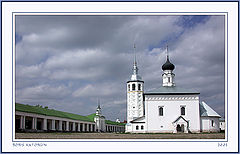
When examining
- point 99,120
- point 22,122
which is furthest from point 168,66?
point 99,120

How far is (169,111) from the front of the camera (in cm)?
3438

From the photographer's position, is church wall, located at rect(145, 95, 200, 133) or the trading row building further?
church wall, located at rect(145, 95, 200, 133)

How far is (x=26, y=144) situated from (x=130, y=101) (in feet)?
129

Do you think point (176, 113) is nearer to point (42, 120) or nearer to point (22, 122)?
point (42, 120)

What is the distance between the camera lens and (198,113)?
3447 cm

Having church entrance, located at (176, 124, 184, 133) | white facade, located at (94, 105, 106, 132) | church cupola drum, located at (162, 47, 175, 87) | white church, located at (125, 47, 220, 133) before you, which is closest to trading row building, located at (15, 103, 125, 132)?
white facade, located at (94, 105, 106, 132)

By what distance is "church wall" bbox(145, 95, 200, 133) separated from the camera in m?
34.2

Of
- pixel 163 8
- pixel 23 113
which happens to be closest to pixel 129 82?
pixel 23 113

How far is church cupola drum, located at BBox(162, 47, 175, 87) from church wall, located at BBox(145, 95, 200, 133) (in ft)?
19.6

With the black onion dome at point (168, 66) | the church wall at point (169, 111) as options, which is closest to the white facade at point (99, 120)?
the black onion dome at point (168, 66)

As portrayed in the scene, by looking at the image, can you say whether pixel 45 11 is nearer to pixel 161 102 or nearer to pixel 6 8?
pixel 6 8

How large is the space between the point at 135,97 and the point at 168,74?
33.4ft

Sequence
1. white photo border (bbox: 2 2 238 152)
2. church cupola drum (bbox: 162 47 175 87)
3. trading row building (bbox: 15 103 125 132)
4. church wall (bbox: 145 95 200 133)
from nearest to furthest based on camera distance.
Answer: white photo border (bbox: 2 2 238 152) → trading row building (bbox: 15 103 125 132) → church wall (bbox: 145 95 200 133) → church cupola drum (bbox: 162 47 175 87)

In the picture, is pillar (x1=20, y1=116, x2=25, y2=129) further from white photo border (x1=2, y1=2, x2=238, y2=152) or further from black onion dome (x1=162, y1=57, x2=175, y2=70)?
black onion dome (x1=162, y1=57, x2=175, y2=70)
